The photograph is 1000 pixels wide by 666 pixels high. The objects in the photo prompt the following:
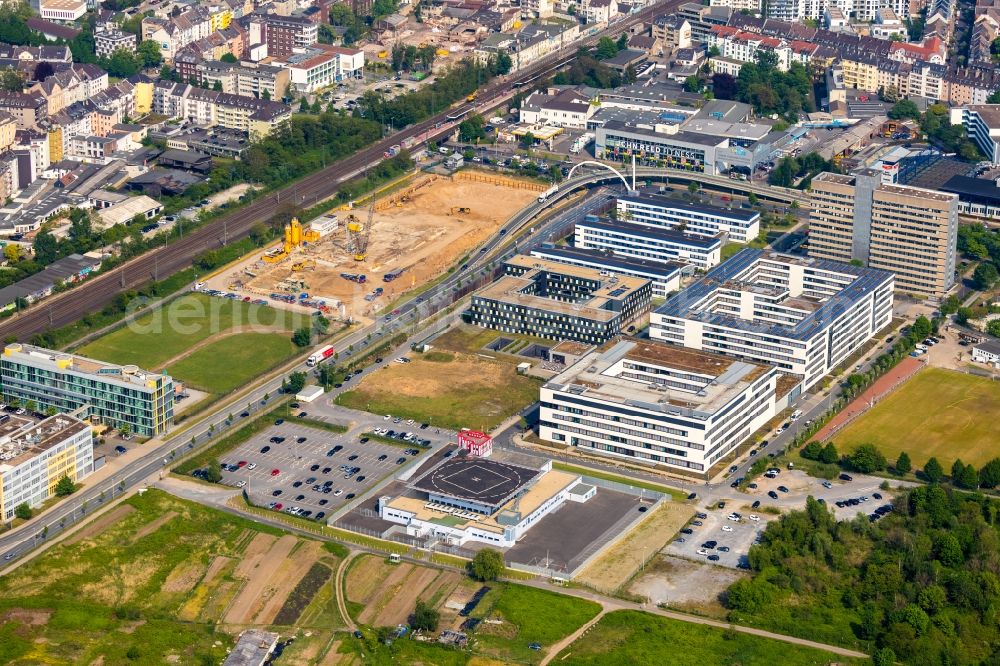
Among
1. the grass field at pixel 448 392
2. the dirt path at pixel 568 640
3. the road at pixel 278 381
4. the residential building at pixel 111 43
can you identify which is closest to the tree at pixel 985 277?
the road at pixel 278 381

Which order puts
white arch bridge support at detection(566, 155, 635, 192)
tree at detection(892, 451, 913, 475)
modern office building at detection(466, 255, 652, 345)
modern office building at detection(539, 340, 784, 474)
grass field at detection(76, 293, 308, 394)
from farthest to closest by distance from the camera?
white arch bridge support at detection(566, 155, 635, 192)
modern office building at detection(466, 255, 652, 345)
grass field at detection(76, 293, 308, 394)
modern office building at detection(539, 340, 784, 474)
tree at detection(892, 451, 913, 475)

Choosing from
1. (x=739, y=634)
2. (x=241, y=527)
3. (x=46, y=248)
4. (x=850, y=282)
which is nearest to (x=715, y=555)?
(x=739, y=634)

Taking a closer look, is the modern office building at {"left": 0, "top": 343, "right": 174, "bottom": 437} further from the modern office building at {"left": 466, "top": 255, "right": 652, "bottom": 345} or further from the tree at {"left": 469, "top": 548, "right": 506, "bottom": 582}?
the tree at {"left": 469, "top": 548, "right": 506, "bottom": 582}

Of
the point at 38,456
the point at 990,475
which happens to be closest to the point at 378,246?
the point at 38,456

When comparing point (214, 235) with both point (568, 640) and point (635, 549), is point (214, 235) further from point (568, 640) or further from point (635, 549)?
point (568, 640)

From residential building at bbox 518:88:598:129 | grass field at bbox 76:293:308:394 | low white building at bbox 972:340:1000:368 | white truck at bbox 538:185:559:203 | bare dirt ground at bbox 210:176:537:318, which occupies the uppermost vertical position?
residential building at bbox 518:88:598:129

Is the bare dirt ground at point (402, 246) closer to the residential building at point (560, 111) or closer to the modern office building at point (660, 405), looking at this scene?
the residential building at point (560, 111)

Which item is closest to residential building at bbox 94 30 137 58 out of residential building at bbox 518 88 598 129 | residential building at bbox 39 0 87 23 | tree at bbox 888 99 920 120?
residential building at bbox 39 0 87 23

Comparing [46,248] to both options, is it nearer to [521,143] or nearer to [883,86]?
[521,143]
